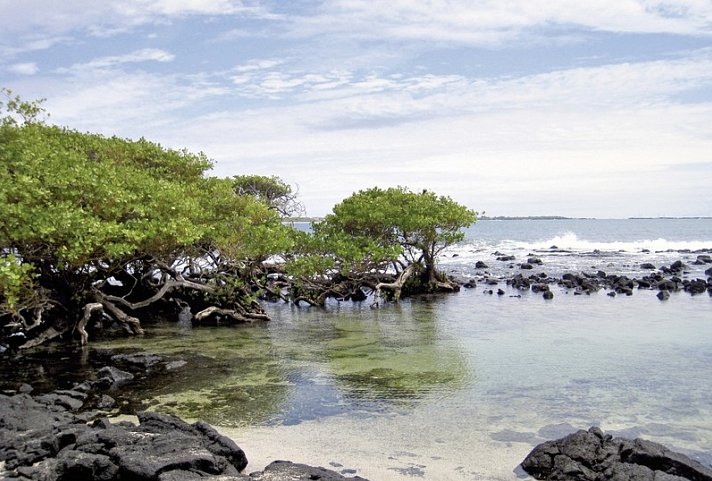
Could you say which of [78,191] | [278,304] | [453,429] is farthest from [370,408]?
[278,304]

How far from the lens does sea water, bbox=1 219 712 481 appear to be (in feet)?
28.7

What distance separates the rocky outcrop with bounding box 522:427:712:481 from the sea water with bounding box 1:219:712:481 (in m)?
0.48

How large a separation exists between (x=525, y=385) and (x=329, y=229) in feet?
54.9

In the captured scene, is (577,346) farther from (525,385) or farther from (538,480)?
(538,480)

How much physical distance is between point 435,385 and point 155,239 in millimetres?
8747

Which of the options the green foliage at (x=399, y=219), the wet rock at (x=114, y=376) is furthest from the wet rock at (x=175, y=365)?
the green foliage at (x=399, y=219)

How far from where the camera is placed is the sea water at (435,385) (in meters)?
8.75

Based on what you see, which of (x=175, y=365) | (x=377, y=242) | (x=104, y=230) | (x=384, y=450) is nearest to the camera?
(x=384, y=450)

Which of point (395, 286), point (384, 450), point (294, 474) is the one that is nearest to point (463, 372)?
point (384, 450)

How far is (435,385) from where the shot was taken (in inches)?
483

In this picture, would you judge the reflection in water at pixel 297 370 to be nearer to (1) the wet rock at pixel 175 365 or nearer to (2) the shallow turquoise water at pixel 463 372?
(2) the shallow turquoise water at pixel 463 372

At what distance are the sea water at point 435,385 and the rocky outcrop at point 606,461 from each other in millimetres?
480

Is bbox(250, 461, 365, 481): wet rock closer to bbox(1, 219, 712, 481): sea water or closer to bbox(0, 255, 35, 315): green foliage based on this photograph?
bbox(1, 219, 712, 481): sea water

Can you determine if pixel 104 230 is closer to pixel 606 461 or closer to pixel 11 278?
pixel 11 278
